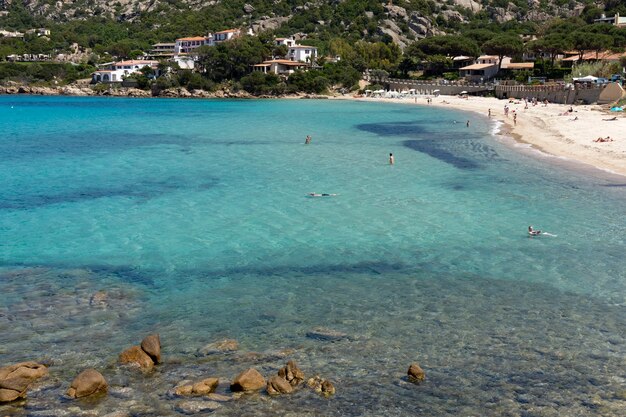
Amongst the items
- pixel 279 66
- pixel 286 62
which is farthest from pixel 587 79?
pixel 279 66

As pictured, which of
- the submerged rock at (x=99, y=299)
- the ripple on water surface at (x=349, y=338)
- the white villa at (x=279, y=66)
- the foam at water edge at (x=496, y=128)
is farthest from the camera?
the white villa at (x=279, y=66)

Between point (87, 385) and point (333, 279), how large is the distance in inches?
307

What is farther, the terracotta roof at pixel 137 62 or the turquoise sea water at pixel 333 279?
the terracotta roof at pixel 137 62

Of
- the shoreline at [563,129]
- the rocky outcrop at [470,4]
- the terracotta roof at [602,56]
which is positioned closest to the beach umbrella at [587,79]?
the shoreline at [563,129]

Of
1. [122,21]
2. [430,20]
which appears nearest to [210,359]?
[430,20]

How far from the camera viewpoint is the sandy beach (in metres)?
34.7

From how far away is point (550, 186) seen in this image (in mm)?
28625

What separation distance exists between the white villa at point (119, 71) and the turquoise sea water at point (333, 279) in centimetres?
9529

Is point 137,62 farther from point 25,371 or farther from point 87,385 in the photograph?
point 87,385

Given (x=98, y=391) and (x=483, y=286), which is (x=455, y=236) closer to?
(x=483, y=286)

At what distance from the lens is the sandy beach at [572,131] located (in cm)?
3475

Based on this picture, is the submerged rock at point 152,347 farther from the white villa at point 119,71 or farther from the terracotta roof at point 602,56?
the white villa at point 119,71

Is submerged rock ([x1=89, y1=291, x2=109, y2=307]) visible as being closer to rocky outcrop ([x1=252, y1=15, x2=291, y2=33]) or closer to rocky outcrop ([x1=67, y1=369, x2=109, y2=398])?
rocky outcrop ([x1=67, y1=369, x2=109, y2=398])

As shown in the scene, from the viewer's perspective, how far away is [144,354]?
11789 mm
